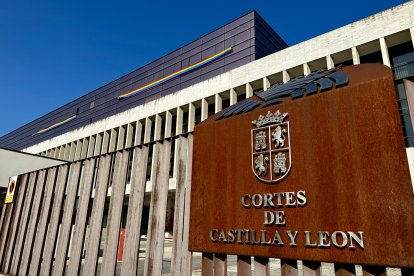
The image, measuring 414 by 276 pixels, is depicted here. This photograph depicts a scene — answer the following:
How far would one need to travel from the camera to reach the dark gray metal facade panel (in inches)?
1187

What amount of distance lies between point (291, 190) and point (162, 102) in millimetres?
26348

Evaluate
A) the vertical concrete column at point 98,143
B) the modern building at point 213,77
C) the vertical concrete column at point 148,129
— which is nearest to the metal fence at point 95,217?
the modern building at point 213,77

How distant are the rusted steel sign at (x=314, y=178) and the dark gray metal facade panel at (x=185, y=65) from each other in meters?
26.9

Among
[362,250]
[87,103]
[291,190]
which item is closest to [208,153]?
[291,190]

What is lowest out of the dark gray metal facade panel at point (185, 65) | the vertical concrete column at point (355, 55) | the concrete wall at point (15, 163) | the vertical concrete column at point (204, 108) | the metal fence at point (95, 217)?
the metal fence at point (95, 217)

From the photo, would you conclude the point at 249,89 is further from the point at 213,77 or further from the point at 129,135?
the point at 129,135

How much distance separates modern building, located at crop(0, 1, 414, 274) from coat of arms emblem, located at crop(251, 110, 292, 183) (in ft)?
3.96

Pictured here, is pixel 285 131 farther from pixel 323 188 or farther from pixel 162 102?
pixel 162 102

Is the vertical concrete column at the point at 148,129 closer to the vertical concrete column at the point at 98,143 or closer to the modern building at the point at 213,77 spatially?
the modern building at the point at 213,77

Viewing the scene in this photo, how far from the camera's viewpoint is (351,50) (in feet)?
62.4

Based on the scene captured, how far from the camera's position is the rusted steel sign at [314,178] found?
2.44 metres

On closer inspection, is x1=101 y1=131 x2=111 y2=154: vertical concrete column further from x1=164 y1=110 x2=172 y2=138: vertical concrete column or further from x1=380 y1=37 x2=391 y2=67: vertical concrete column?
x1=380 y1=37 x2=391 y2=67: vertical concrete column

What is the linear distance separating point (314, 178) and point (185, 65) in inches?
1350

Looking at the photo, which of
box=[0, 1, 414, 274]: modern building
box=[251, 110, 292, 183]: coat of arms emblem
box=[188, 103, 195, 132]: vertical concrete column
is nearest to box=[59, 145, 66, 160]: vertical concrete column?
box=[0, 1, 414, 274]: modern building
